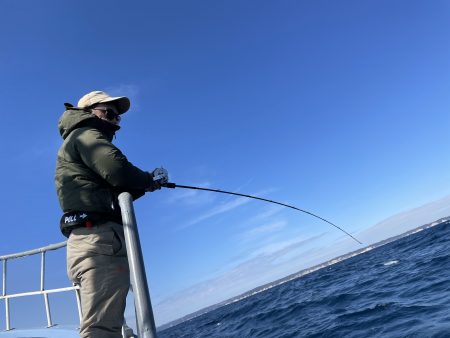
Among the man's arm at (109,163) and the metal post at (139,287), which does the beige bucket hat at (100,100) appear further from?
the metal post at (139,287)

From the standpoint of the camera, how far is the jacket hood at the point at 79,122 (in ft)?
9.46

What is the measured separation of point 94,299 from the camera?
2.48 m

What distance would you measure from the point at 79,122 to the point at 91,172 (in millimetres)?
425

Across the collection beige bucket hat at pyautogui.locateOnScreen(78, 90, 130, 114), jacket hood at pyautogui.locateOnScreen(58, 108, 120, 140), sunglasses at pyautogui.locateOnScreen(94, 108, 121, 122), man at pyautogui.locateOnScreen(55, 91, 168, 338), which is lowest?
man at pyautogui.locateOnScreen(55, 91, 168, 338)

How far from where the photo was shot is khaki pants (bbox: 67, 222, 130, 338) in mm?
2475

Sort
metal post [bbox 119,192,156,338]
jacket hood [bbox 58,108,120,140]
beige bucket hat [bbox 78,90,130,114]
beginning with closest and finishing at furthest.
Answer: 1. metal post [bbox 119,192,156,338]
2. jacket hood [bbox 58,108,120,140]
3. beige bucket hat [bbox 78,90,130,114]

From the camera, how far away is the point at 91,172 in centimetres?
271

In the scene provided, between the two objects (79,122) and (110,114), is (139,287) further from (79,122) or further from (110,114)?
(110,114)

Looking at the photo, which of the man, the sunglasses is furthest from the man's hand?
the sunglasses

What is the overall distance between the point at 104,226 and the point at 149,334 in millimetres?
1146

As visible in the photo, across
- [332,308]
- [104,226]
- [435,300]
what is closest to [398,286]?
[332,308]

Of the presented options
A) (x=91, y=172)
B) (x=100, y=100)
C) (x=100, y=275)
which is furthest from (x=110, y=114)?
(x=100, y=275)

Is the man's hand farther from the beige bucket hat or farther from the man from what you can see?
the beige bucket hat

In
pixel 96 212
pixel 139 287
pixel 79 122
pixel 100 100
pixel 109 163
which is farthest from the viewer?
pixel 100 100
